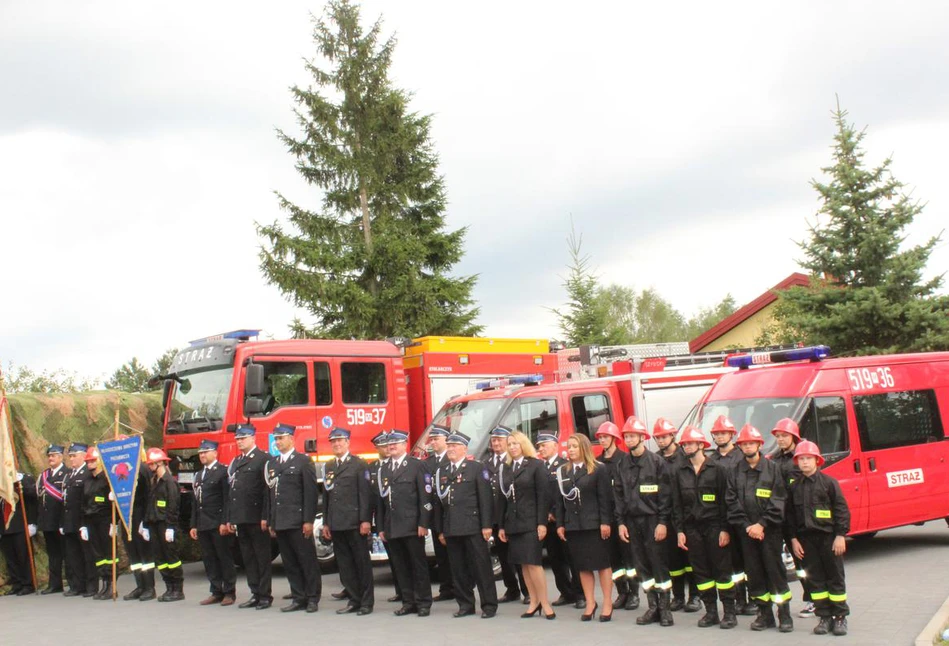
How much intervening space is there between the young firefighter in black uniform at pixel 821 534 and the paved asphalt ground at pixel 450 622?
0.75ft

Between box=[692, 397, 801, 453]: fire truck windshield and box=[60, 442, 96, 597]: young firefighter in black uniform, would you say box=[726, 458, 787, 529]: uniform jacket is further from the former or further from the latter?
box=[60, 442, 96, 597]: young firefighter in black uniform

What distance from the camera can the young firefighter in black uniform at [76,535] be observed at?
12625mm

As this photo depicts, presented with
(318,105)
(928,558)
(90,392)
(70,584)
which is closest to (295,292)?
(318,105)

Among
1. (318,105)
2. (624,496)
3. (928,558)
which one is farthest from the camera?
(318,105)

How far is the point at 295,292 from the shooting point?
80.8 feet

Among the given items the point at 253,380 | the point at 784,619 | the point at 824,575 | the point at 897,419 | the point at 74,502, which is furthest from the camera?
the point at 74,502

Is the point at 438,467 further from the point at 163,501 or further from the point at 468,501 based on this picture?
the point at 163,501

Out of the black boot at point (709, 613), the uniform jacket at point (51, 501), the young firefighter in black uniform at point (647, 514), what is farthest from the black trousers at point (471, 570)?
the uniform jacket at point (51, 501)

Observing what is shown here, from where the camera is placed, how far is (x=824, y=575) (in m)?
7.95

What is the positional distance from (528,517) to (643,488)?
1.22 metres

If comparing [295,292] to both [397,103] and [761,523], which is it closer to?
[397,103]

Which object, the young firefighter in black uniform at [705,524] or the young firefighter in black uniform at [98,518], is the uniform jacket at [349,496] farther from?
the young firefighter in black uniform at [98,518]

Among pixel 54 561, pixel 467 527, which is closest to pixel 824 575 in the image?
pixel 467 527

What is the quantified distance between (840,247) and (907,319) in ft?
6.65
